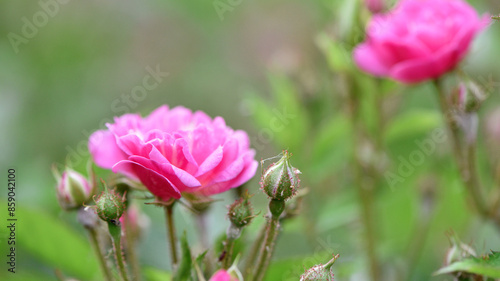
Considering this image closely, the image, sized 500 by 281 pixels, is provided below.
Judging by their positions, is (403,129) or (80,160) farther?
(403,129)

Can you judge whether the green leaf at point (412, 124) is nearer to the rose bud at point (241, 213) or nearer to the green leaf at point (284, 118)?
the green leaf at point (284, 118)

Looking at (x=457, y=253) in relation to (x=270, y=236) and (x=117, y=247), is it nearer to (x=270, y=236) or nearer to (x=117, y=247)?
(x=270, y=236)

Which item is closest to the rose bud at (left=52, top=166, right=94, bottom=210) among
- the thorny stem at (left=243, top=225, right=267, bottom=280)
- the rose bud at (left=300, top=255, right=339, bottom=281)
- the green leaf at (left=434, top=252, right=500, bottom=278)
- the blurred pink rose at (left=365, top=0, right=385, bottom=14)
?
the thorny stem at (left=243, top=225, right=267, bottom=280)

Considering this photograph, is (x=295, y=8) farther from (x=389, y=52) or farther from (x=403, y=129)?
(x=389, y=52)

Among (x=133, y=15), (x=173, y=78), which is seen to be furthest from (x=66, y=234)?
(x=133, y=15)

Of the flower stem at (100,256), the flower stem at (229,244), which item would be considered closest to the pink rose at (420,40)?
the flower stem at (229,244)

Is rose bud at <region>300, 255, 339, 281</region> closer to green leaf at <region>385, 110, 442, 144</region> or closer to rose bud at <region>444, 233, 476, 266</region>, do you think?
rose bud at <region>444, 233, 476, 266</region>

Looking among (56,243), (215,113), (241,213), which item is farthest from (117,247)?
(215,113)

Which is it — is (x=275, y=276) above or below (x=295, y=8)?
below
